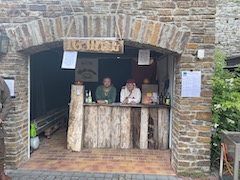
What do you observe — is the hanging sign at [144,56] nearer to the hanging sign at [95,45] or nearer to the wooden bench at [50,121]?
the hanging sign at [95,45]

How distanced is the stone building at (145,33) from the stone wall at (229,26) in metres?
5.84

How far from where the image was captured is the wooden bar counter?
4812 millimetres

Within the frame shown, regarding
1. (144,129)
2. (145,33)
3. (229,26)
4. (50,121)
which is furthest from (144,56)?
(229,26)

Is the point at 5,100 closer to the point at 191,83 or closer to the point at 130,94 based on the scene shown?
the point at 130,94

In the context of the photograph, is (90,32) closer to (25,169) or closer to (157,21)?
(157,21)

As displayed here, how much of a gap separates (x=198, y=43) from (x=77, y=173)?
115 inches

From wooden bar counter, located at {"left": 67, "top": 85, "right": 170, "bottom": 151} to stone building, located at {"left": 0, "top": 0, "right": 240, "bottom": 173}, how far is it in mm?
1028

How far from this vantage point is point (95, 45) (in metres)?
3.61

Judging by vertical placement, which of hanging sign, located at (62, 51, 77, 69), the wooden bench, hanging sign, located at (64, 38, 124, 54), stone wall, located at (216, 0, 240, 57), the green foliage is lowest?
the wooden bench

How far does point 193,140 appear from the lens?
3.65m

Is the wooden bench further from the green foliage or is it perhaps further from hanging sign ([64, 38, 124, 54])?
the green foliage

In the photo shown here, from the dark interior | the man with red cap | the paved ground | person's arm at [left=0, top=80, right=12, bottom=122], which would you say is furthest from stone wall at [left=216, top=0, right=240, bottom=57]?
person's arm at [left=0, top=80, right=12, bottom=122]

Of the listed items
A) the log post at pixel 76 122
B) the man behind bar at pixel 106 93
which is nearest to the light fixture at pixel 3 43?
the log post at pixel 76 122

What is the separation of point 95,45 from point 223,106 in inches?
90.7
